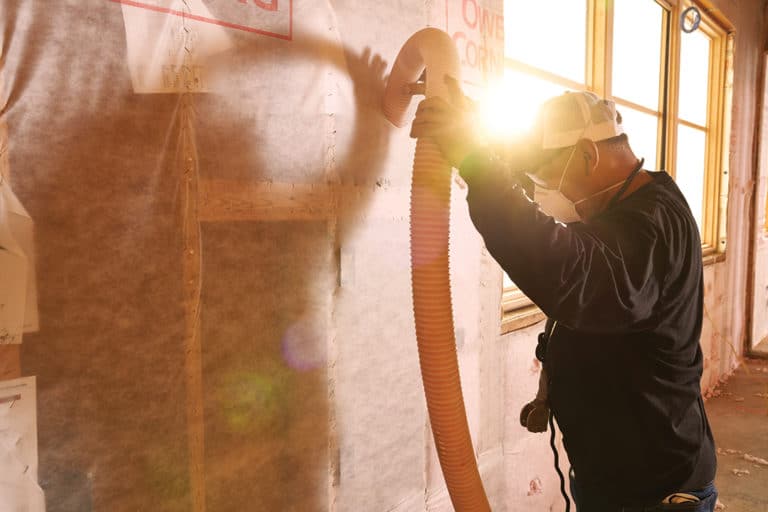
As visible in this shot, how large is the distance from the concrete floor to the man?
223cm

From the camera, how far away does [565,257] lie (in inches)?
40.8

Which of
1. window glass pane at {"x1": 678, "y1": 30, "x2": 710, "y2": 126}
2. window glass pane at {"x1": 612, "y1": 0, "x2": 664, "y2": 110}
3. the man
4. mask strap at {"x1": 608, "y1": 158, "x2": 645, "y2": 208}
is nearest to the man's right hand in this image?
the man

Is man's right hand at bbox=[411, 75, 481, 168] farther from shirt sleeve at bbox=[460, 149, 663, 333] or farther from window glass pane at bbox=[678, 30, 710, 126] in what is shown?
window glass pane at bbox=[678, 30, 710, 126]

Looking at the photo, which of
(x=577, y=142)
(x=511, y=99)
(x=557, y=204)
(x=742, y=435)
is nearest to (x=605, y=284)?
(x=577, y=142)

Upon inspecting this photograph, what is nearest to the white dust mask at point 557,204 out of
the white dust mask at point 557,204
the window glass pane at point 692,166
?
the white dust mask at point 557,204

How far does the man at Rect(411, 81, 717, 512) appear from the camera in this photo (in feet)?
3.51

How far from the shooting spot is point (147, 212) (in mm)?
1147

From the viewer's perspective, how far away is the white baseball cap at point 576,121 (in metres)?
1.44

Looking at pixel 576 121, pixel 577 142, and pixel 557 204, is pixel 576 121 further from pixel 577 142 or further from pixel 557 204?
pixel 557 204

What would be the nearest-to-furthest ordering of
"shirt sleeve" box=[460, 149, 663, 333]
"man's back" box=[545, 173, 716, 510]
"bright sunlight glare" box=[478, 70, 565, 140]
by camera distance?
"shirt sleeve" box=[460, 149, 663, 333], "man's back" box=[545, 173, 716, 510], "bright sunlight glare" box=[478, 70, 565, 140]

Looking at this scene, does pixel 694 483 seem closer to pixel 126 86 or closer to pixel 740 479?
pixel 126 86

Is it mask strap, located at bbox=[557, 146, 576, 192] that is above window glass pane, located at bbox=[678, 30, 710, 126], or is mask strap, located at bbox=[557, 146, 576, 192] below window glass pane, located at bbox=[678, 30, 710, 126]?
below

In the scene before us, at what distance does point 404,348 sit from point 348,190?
0.58 m

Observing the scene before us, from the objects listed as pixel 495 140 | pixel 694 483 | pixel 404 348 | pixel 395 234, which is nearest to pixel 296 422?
pixel 404 348
